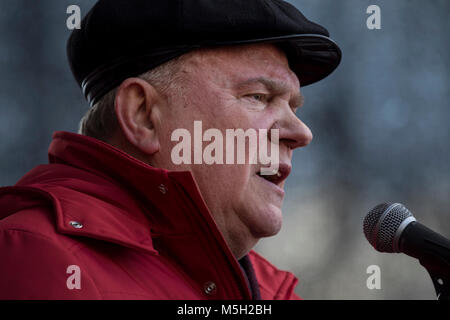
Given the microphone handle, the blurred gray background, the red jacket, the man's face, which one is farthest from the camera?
the blurred gray background

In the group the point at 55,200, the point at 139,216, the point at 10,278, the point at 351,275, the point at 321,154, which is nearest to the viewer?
the point at 10,278

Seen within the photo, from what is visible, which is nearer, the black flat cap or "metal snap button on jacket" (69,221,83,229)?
"metal snap button on jacket" (69,221,83,229)

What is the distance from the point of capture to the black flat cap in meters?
1.21

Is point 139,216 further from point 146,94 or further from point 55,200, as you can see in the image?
point 146,94

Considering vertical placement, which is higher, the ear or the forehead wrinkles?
the forehead wrinkles

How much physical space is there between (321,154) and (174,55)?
78.0 inches

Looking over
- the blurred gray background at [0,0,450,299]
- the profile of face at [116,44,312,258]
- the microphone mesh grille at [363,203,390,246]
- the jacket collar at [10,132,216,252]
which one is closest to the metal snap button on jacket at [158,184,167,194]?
the jacket collar at [10,132,216,252]

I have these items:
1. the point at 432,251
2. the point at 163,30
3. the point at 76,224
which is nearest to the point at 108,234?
the point at 76,224

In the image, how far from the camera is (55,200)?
0.98 meters

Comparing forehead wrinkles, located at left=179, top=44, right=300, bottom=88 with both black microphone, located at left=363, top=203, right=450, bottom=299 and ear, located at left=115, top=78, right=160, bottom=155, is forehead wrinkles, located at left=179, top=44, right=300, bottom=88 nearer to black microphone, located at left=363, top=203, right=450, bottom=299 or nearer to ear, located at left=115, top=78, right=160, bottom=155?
ear, located at left=115, top=78, right=160, bottom=155

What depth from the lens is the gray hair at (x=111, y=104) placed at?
123 cm

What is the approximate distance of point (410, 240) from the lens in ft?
3.52

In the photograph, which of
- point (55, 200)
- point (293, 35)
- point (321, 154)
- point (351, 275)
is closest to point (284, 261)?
point (351, 275)

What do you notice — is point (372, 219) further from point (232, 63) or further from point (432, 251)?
point (232, 63)
